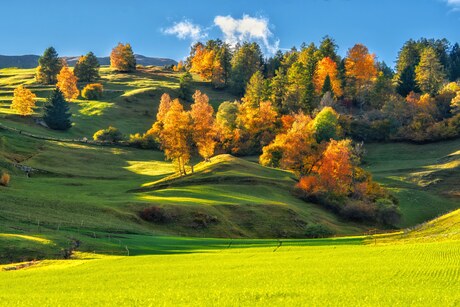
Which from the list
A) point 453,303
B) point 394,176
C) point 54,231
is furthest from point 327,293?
point 394,176

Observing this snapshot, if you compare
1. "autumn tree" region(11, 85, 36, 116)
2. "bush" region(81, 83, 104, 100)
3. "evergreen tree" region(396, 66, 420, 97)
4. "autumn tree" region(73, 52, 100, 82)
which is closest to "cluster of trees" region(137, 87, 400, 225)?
"autumn tree" region(11, 85, 36, 116)

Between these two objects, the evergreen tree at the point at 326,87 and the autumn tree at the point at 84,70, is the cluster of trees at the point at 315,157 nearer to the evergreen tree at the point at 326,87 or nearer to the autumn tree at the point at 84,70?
→ the evergreen tree at the point at 326,87

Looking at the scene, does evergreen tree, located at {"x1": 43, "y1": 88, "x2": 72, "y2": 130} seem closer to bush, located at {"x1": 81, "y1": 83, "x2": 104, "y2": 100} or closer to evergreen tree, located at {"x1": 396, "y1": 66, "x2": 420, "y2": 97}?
bush, located at {"x1": 81, "y1": 83, "x2": 104, "y2": 100}

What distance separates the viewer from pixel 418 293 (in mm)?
22562

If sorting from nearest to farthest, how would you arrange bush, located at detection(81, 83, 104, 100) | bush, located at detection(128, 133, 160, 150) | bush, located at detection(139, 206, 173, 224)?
1. bush, located at detection(139, 206, 173, 224)
2. bush, located at detection(128, 133, 160, 150)
3. bush, located at detection(81, 83, 104, 100)

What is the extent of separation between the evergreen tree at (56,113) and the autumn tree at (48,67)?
60466mm

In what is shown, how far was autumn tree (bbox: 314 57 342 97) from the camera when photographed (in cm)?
17126

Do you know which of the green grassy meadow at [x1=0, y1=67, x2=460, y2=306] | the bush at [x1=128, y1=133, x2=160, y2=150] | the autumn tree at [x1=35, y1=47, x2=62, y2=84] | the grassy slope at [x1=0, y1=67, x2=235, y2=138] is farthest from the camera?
the autumn tree at [x1=35, y1=47, x2=62, y2=84]

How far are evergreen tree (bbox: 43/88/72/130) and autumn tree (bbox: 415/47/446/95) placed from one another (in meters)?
119

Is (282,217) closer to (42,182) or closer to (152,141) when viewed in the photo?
(42,182)

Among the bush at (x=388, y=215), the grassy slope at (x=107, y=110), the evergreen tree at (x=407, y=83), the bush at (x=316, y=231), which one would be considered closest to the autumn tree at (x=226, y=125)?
the grassy slope at (x=107, y=110)

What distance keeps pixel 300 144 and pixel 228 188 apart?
93.7 ft

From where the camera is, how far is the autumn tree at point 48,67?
196500 mm

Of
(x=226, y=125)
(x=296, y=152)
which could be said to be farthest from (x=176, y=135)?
(x=226, y=125)
